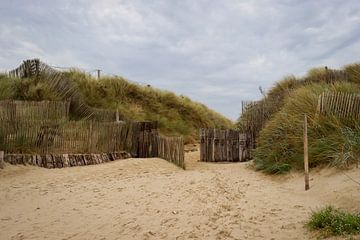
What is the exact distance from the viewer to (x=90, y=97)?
18234mm

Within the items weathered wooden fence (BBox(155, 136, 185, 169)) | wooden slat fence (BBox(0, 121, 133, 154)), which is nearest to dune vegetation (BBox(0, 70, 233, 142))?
wooden slat fence (BBox(0, 121, 133, 154))

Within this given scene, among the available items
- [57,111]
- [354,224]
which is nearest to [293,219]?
[354,224]

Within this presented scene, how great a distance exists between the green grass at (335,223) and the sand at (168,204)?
14 cm

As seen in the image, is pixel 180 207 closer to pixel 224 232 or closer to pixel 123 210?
pixel 123 210

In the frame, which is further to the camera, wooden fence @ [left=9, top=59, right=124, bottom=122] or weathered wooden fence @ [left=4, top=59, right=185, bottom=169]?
wooden fence @ [left=9, top=59, right=124, bottom=122]

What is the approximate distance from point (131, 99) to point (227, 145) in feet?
29.0

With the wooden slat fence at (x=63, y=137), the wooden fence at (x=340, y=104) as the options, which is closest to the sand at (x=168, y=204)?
the wooden slat fence at (x=63, y=137)

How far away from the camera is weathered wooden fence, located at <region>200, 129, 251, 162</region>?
13188mm

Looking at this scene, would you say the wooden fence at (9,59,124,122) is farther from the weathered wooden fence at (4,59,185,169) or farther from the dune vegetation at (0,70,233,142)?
the weathered wooden fence at (4,59,185,169)

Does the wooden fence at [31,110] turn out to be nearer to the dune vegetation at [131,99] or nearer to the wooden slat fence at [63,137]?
the wooden slat fence at [63,137]

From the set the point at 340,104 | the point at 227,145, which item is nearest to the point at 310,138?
the point at 340,104

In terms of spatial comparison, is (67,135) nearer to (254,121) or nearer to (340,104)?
(254,121)

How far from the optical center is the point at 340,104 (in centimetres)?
827

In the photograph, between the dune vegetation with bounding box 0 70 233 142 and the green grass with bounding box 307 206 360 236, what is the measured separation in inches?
473
